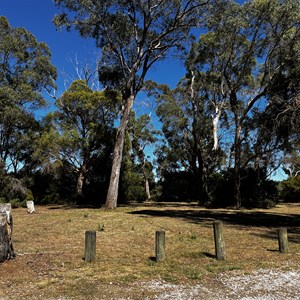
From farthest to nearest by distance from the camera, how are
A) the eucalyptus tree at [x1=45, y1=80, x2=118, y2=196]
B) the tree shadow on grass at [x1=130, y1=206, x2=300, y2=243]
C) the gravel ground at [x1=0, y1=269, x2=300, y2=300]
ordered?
the eucalyptus tree at [x1=45, y1=80, x2=118, y2=196] < the tree shadow on grass at [x1=130, y1=206, x2=300, y2=243] < the gravel ground at [x1=0, y1=269, x2=300, y2=300]

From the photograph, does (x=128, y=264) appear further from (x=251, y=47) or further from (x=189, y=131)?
(x=189, y=131)

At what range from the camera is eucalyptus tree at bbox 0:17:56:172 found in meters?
24.9

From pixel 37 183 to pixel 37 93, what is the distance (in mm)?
7758

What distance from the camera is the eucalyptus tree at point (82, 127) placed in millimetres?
25734

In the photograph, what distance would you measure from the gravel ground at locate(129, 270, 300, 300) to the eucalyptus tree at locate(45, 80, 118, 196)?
21.3m

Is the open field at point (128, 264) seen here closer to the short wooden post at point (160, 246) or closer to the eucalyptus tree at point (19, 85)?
the short wooden post at point (160, 246)

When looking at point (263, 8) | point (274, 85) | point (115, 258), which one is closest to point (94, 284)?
point (115, 258)

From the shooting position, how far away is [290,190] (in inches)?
1308

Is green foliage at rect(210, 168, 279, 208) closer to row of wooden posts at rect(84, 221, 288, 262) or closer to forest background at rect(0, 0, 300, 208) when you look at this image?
forest background at rect(0, 0, 300, 208)

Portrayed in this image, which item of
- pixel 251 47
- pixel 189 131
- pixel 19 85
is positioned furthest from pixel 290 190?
pixel 19 85

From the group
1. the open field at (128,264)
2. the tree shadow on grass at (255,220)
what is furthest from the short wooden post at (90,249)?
the tree shadow on grass at (255,220)

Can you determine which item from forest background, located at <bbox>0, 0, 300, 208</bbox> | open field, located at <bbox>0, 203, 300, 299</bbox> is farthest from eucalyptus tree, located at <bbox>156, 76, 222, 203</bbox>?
open field, located at <bbox>0, 203, 300, 299</bbox>

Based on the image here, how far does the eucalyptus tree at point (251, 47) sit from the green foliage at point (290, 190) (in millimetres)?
13416

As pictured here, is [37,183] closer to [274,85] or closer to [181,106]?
[181,106]
